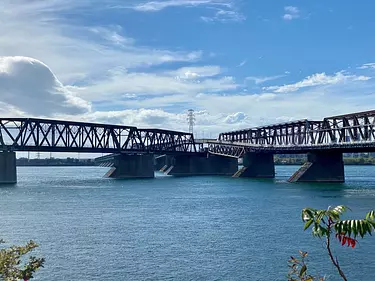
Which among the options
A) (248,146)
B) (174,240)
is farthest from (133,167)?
(174,240)

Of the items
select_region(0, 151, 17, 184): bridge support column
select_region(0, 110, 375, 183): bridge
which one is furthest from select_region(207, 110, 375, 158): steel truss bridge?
select_region(0, 151, 17, 184): bridge support column

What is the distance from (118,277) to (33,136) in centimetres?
11946

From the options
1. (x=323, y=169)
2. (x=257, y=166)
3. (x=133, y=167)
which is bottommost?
(x=323, y=169)

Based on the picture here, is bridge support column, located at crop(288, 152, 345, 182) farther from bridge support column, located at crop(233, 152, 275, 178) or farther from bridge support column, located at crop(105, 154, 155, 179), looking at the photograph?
bridge support column, located at crop(105, 154, 155, 179)

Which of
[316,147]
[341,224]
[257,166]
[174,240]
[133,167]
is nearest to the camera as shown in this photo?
[341,224]

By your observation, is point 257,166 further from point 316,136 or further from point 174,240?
point 174,240

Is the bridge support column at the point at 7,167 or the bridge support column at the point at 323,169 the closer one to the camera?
the bridge support column at the point at 323,169

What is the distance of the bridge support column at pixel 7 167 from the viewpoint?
12625 cm

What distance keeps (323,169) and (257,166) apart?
40002 mm

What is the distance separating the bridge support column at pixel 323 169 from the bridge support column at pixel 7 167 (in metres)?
75.3

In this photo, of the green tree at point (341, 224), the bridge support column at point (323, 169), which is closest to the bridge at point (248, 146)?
the bridge support column at point (323, 169)

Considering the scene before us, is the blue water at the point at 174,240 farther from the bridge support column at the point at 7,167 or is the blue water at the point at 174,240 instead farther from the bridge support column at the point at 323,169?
the bridge support column at the point at 7,167

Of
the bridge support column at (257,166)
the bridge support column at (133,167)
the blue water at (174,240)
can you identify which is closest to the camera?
the blue water at (174,240)

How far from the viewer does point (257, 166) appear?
164 metres
